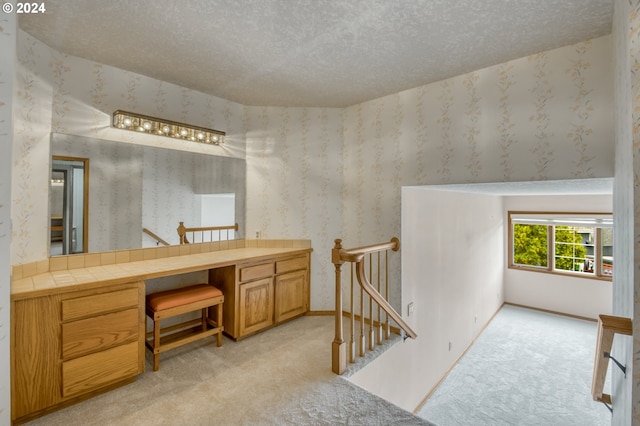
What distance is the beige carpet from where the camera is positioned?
1785 mm

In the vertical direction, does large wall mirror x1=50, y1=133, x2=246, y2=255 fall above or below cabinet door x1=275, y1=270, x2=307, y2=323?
above

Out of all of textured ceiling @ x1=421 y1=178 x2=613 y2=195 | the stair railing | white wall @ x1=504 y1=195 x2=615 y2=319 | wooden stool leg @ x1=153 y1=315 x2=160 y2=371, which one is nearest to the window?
white wall @ x1=504 y1=195 x2=615 y2=319

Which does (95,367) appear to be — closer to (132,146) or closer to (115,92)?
(132,146)

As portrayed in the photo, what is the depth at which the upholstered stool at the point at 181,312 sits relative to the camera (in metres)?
2.29

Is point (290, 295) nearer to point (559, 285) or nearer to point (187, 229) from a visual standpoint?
point (187, 229)

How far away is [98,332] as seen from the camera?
194cm

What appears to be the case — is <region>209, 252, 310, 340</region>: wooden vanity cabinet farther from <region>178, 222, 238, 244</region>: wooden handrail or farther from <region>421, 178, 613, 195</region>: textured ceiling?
<region>421, 178, 613, 195</region>: textured ceiling

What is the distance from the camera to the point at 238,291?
2736 mm

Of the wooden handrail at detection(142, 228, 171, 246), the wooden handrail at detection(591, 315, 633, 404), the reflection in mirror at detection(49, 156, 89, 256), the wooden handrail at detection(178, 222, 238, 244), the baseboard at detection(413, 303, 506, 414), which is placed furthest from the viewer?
the baseboard at detection(413, 303, 506, 414)

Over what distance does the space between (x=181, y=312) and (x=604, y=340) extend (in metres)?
2.72

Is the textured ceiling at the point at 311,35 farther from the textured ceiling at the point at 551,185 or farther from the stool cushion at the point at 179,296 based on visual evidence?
the stool cushion at the point at 179,296

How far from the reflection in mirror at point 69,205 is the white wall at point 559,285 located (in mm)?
7720

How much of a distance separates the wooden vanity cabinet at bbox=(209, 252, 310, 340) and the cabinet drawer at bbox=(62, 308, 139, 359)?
845 millimetres

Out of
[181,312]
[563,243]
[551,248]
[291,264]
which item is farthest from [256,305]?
[563,243]
